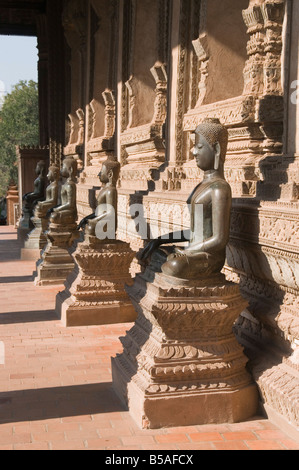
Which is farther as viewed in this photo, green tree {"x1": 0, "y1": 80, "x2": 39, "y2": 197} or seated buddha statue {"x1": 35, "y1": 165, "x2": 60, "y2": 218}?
green tree {"x1": 0, "y1": 80, "x2": 39, "y2": 197}

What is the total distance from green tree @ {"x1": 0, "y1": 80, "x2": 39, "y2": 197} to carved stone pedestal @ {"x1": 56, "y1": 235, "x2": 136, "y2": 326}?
131ft

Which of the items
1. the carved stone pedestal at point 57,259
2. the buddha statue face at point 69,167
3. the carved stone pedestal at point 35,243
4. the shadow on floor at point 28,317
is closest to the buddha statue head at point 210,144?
the shadow on floor at point 28,317

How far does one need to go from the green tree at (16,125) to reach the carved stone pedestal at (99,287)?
39.8 metres

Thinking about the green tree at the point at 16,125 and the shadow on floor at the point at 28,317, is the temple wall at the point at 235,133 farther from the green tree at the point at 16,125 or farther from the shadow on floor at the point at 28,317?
the green tree at the point at 16,125

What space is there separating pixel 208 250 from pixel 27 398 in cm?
165

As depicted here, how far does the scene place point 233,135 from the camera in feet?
17.5

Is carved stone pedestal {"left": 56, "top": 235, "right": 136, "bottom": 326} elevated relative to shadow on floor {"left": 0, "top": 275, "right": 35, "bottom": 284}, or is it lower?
elevated

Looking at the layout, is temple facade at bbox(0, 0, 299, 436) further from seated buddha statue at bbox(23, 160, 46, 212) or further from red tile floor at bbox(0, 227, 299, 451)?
seated buddha statue at bbox(23, 160, 46, 212)

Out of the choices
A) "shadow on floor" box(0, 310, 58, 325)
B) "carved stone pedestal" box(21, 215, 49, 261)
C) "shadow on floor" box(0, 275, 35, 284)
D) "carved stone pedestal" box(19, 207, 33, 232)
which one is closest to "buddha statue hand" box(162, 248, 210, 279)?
"shadow on floor" box(0, 310, 58, 325)

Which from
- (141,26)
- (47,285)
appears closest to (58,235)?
(47,285)

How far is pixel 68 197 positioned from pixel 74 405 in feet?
16.3

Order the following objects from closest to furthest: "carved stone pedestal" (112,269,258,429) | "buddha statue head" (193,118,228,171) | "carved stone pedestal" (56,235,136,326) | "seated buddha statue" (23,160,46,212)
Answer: "carved stone pedestal" (112,269,258,429), "buddha statue head" (193,118,228,171), "carved stone pedestal" (56,235,136,326), "seated buddha statue" (23,160,46,212)

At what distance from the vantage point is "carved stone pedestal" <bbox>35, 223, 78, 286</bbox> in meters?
8.80

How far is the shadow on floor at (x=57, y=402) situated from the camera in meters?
3.92
